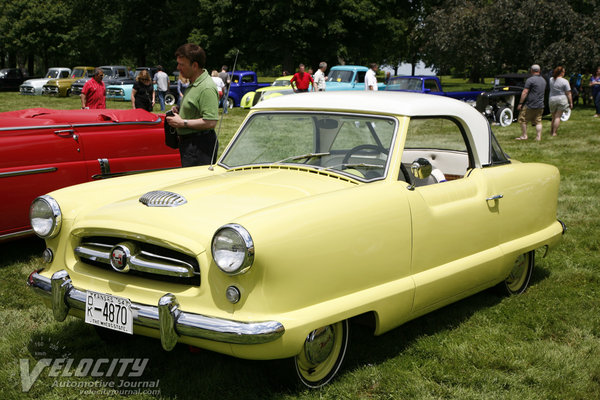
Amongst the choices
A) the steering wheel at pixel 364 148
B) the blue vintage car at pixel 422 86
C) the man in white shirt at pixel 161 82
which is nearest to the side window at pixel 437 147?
the steering wheel at pixel 364 148

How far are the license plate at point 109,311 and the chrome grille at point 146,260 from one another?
0.16m

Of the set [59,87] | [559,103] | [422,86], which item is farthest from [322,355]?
[59,87]

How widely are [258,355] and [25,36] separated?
52.2 metres

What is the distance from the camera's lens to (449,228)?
4.07 m

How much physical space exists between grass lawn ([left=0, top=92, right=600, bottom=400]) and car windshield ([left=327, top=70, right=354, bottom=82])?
1771 centimetres

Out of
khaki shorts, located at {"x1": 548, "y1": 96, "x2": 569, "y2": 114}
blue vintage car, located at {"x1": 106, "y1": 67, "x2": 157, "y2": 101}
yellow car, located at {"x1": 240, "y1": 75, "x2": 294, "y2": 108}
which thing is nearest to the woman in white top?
khaki shorts, located at {"x1": 548, "y1": 96, "x2": 569, "y2": 114}

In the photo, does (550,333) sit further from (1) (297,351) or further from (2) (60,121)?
(2) (60,121)

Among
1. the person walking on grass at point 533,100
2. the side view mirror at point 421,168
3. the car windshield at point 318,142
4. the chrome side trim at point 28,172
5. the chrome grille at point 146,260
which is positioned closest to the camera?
the chrome grille at point 146,260

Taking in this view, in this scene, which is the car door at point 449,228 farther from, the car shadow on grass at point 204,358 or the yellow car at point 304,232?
the car shadow on grass at point 204,358

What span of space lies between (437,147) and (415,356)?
1.82m

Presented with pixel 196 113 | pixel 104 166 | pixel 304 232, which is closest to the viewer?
pixel 304 232

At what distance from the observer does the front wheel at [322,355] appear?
337 centimetres

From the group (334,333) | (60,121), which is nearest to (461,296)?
(334,333)

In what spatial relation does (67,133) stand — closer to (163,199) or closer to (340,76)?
(163,199)
